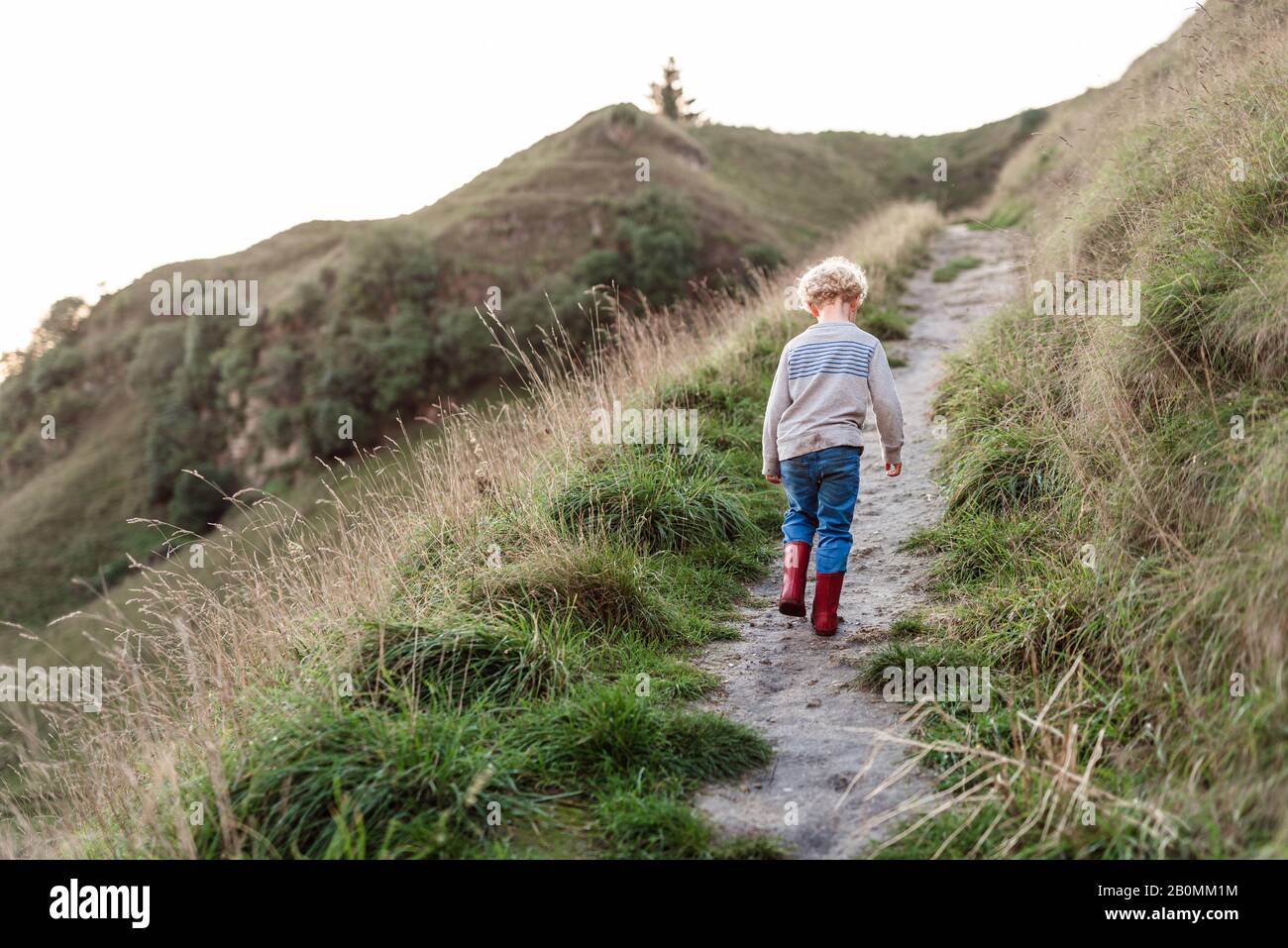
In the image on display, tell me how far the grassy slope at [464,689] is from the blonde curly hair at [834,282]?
1.71 m

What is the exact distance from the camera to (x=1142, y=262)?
4.81 meters

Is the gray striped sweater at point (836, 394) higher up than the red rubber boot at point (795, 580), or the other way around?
the gray striped sweater at point (836, 394)

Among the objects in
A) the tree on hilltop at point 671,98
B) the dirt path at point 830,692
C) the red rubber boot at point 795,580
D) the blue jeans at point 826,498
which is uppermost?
the tree on hilltop at point 671,98

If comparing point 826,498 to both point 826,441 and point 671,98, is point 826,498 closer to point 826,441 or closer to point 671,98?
point 826,441

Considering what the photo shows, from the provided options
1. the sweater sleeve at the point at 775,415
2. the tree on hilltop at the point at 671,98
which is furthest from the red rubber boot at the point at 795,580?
the tree on hilltop at the point at 671,98

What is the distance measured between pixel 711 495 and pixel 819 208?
190ft

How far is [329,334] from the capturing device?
41750mm

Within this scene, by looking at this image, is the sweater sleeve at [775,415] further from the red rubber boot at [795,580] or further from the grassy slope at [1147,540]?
the grassy slope at [1147,540]

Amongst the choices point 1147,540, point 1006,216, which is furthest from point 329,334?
point 1147,540

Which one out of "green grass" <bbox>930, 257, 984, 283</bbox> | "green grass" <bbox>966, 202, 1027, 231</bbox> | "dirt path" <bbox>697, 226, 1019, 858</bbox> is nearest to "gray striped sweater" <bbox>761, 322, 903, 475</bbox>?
"dirt path" <bbox>697, 226, 1019, 858</bbox>

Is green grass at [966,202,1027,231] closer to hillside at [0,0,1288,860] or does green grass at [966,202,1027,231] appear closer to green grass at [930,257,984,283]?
green grass at [930,257,984,283]

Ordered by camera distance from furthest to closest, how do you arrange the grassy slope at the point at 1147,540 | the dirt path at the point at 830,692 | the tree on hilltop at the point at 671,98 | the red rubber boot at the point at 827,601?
the tree on hilltop at the point at 671,98
the red rubber boot at the point at 827,601
the dirt path at the point at 830,692
the grassy slope at the point at 1147,540

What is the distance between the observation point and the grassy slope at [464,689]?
8.83 ft
